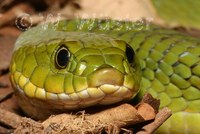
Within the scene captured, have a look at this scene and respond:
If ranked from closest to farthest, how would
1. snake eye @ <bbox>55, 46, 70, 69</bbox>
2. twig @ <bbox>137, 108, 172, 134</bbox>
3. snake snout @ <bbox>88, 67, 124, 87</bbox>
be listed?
snake snout @ <bbox>88, 67, 124, 87</bbox> < twig @ <bbox>137, 108, 172, 134</bbox> < snake eye @ <bbox>55, 46, 70, 69</bbox>

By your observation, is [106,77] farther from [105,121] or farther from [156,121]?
[156,121]

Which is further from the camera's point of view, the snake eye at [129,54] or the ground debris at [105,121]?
the snake eye at [129,54]

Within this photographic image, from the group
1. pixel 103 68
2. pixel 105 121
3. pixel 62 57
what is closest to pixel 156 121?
pixel 105 121

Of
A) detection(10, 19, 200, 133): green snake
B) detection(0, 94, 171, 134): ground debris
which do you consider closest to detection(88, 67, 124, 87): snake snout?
detection(10, 19, 200, 133): green snake

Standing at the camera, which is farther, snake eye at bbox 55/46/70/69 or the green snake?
snake eye at bbox 55/46/70/69

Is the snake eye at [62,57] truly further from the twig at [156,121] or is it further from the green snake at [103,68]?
the twig at [156,121]


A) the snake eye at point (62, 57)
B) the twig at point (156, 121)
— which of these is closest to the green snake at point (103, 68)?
the snake eye at point (62, 57)

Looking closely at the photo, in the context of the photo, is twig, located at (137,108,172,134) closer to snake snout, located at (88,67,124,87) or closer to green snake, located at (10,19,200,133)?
green snake, located at (10,19,200,133)
